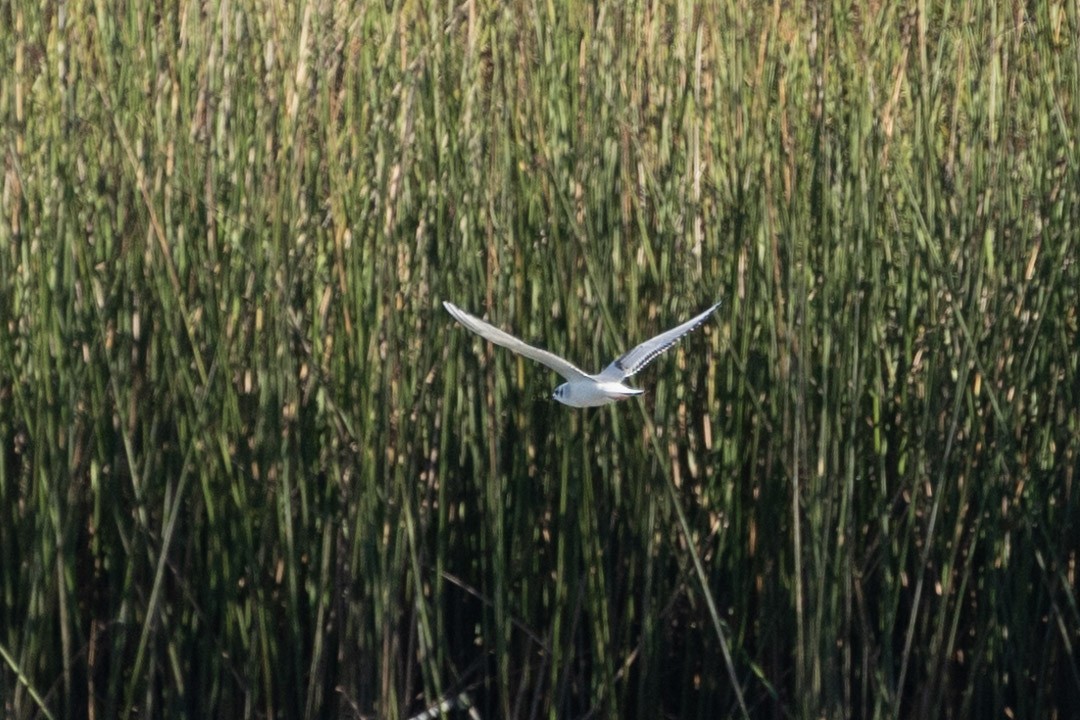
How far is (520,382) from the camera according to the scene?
6.17ft

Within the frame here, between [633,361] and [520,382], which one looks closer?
[633,361]

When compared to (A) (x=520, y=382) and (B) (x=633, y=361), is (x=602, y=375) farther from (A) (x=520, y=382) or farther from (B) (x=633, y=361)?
(A) (x=520, y=382)

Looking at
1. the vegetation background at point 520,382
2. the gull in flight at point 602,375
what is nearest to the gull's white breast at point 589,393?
the gull in flight at point 602,375

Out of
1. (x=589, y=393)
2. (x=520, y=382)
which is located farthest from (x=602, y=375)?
(x=520, y=382)

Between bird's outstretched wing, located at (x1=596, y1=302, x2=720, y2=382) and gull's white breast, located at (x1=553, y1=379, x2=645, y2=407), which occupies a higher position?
bird's outstretched wing, located at (x1=596, y1=302, x2=720, y2=382)

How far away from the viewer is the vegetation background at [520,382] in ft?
5.85

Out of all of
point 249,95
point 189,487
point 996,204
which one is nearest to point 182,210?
point 249,95

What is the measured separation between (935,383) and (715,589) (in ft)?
1.21

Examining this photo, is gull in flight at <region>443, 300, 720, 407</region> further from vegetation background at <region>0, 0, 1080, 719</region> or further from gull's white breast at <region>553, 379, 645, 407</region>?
vegetation background at <region>0, 0, 1080, 719</region>

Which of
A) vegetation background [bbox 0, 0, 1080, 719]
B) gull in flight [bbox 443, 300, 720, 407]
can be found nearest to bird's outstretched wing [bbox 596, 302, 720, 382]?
gull in flight [bbox 443, 300, 720, 407]

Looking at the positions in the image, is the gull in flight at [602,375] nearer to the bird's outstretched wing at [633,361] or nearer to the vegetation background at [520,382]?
the bird's outstretched wing at [633,361]

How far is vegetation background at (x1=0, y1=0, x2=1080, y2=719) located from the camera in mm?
1783

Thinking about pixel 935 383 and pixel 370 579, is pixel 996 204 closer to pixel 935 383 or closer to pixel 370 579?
pixel 935 383

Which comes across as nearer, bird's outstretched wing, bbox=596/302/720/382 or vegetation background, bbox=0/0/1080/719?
bird's outstretched wing, bbox=596/302/720/382
